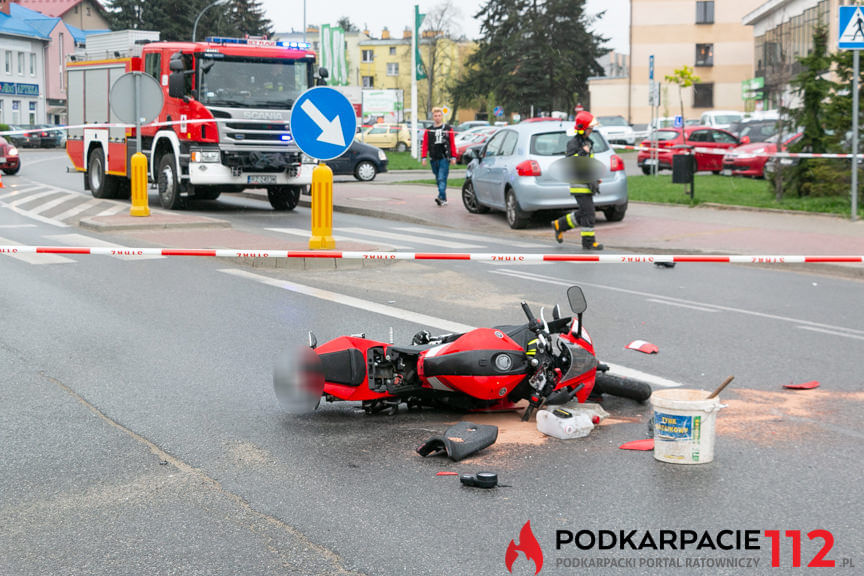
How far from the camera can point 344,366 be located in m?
6.11

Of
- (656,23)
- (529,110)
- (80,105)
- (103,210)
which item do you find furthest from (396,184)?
(656,23)

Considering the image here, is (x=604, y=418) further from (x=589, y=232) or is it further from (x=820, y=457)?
(x=589, y=232)

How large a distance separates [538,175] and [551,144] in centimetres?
66

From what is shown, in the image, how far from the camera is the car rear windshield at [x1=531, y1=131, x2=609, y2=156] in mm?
18125

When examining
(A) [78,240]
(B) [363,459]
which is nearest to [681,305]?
(B) [363,459]

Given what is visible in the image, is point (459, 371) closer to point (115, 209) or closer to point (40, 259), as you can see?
point (40, 259)

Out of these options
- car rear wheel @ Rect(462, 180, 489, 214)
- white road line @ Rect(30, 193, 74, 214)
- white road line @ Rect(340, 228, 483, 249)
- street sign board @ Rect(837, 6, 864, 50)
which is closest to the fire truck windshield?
white road line @ Rect(340, 228, 483, 249)

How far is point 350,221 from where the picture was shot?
20.3 m

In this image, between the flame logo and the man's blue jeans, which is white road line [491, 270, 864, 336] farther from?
the man's blue jeans

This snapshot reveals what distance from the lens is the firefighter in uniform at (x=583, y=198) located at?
15.1 metres

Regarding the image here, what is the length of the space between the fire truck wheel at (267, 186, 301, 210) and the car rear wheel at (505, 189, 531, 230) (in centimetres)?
520

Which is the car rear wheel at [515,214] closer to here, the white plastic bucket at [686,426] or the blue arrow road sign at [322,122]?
the blue arrow road sign at [322,122]

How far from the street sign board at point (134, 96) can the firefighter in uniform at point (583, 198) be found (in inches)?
274

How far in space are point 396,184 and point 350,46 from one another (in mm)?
109859
